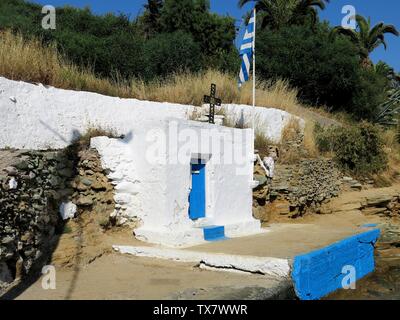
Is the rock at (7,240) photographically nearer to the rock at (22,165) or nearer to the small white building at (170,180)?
the rock at (22,165)

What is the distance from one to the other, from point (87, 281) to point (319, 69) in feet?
58.7

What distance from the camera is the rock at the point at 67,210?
7.85 m

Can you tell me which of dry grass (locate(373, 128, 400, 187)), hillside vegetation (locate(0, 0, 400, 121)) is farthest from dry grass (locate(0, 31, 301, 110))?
dry grass (locate(373, 128, 400, 187))

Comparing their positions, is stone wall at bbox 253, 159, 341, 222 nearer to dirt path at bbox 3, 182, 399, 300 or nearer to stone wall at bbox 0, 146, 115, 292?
dirt path at bbox 3, 182, 399, 300

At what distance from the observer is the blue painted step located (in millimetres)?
9047

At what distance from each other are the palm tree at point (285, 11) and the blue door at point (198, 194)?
1978 centimetres

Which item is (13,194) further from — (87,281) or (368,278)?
(368,278)

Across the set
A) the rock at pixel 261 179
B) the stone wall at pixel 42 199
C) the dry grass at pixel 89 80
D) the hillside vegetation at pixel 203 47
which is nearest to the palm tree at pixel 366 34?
the hillside vegetation at pixel 203 47

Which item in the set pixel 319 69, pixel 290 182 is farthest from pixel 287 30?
pixel 290 182

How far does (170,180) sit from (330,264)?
3169mm

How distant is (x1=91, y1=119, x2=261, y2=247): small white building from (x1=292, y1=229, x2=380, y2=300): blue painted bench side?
2.32 meters

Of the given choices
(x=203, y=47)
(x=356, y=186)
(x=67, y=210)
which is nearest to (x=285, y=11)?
(x=203, y=47)

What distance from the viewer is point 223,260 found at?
7270mm

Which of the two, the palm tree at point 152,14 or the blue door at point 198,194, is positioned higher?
the palm tree at point 152,14
